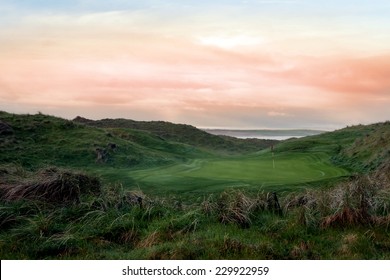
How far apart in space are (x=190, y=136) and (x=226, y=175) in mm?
41598

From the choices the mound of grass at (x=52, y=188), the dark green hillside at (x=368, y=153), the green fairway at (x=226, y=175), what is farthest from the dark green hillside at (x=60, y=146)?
the mound of grass at (x=52, y=188)

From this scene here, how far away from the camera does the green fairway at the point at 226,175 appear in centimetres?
1490

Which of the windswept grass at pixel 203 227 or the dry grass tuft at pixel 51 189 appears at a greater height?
the dry grass tuft at pixel 51 189

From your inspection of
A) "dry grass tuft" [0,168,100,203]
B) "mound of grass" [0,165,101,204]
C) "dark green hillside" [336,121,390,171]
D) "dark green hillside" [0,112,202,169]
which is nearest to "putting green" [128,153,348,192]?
"dark green hillside" [336,121,390,171]

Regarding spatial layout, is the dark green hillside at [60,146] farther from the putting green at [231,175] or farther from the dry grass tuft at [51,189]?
the dry grass tuft at [51,189]

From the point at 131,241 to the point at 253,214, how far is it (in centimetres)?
249

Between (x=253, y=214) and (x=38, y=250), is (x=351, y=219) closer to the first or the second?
(x=253, y=214)

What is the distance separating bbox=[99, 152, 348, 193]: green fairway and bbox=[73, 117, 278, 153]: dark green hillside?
97.6ft

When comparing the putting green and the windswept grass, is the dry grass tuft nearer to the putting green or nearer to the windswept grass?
the windswept grass

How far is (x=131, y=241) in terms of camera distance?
8.59 metres

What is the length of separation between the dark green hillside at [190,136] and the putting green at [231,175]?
2951cm

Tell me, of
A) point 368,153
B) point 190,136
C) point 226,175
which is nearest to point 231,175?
point 226,175

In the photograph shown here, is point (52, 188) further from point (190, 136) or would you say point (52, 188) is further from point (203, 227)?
point (190, 136)

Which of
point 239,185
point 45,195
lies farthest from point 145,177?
point 45,195
